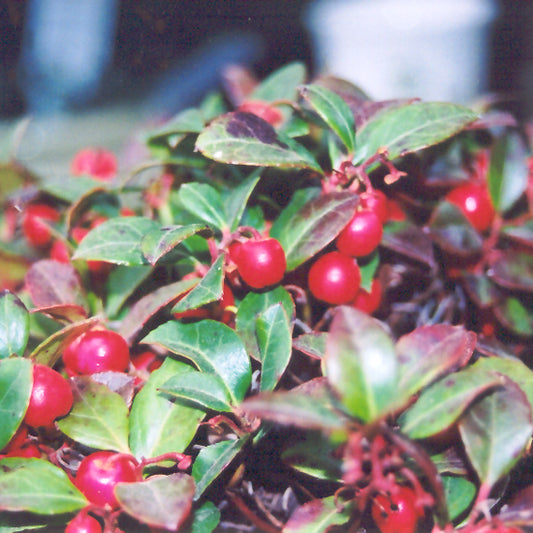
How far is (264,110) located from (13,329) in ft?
1.46

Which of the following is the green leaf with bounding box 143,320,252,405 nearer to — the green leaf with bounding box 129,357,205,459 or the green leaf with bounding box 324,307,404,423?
the green leaf with bounding box 129,357,205,459

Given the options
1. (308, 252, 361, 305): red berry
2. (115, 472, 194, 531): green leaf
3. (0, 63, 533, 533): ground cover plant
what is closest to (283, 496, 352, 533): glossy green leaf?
(0, 63, 533, 533): ground cover plant

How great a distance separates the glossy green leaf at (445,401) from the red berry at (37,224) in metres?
0.63

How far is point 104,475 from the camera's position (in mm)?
536

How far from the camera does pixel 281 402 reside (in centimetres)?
42

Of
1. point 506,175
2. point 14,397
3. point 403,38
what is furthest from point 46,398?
point 403,38

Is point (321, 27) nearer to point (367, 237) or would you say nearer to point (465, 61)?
point (465, 61)

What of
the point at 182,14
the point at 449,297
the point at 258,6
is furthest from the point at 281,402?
the point at 258,6

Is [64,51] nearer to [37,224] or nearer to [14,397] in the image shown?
[37,224]

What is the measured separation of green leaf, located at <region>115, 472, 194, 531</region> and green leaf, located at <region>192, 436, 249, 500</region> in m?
0.02

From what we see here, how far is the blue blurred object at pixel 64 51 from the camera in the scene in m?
3.62

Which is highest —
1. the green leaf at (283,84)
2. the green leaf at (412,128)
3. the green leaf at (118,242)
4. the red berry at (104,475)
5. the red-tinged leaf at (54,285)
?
the green leaf at (412,128)

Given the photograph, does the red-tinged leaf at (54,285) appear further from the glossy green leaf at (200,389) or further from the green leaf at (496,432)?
the green leaf at (496,432)

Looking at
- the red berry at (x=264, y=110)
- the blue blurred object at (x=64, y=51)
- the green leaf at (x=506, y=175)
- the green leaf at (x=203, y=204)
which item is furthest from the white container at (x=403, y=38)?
the green leaf at (x=203, y=204)
